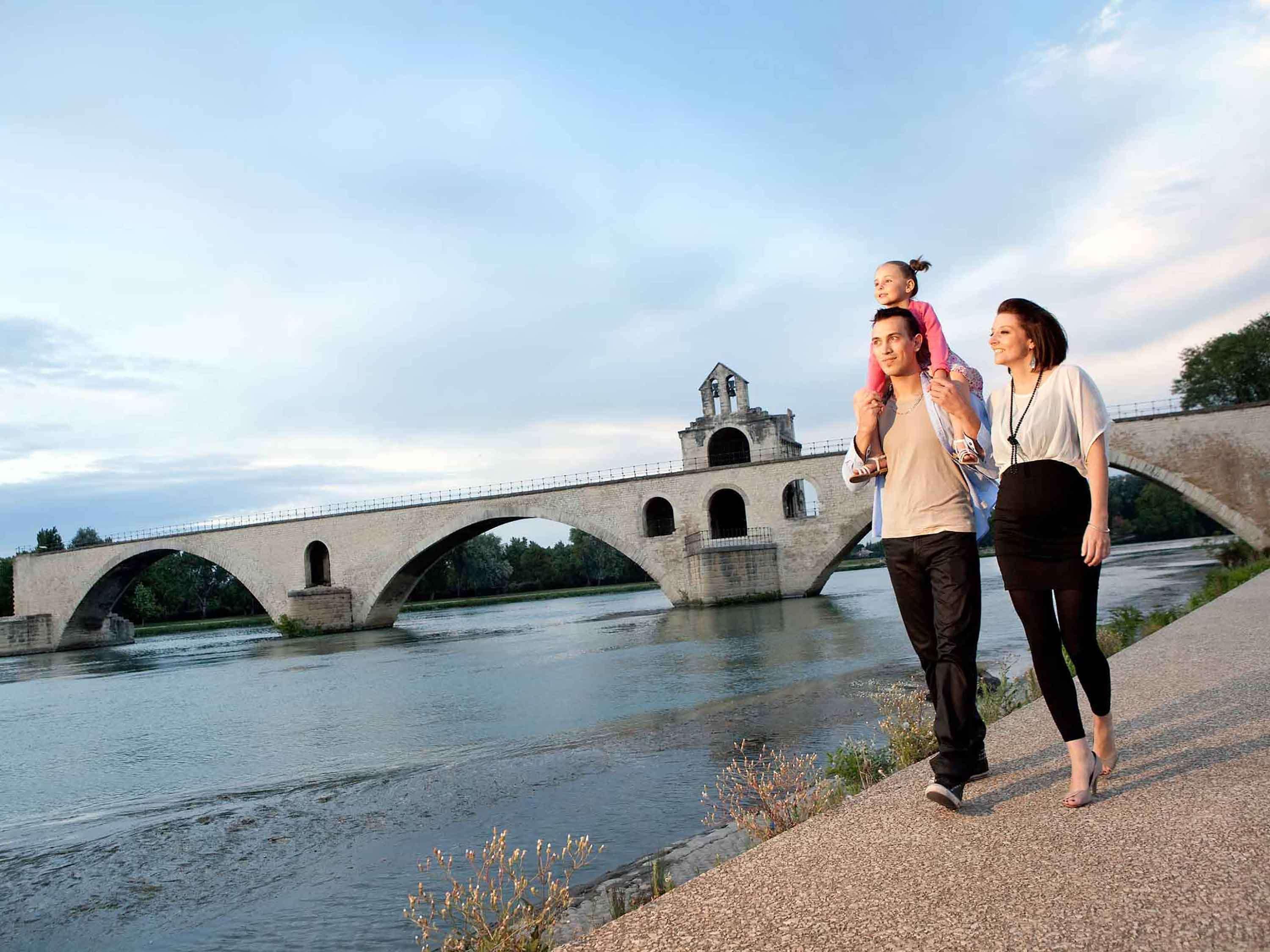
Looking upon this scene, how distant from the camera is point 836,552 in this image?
3178cm

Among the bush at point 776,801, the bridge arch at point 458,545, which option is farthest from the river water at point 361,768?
the bridge arch at point 458,545

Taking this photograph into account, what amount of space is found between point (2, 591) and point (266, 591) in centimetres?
2944

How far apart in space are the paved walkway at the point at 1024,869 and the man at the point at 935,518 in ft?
0.80

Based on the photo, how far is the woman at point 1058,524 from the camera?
2777 millimetres

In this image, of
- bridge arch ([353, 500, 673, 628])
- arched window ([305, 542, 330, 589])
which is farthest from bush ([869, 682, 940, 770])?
arched window ([305, 542, 330, 589])

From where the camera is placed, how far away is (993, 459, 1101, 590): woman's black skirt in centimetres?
280

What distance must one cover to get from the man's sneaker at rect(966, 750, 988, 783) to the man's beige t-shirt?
767mm

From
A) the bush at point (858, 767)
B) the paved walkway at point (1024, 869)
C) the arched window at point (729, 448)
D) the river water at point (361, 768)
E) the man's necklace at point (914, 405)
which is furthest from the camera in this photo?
the arched window at point (729, 448)

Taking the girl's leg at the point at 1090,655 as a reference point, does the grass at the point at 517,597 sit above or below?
below

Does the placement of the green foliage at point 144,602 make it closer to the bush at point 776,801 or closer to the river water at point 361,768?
the river water at point 361,768

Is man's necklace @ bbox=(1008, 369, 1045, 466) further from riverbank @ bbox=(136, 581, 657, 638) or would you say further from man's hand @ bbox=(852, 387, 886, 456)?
riverbank @ bbox=(136, 581, 657, 638)

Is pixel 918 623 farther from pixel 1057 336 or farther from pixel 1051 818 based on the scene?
pixel 1057 336

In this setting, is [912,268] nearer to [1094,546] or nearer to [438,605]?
[1094,546]

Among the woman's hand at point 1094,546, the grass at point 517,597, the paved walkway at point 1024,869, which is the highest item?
the woman's hand at point 1094,546
